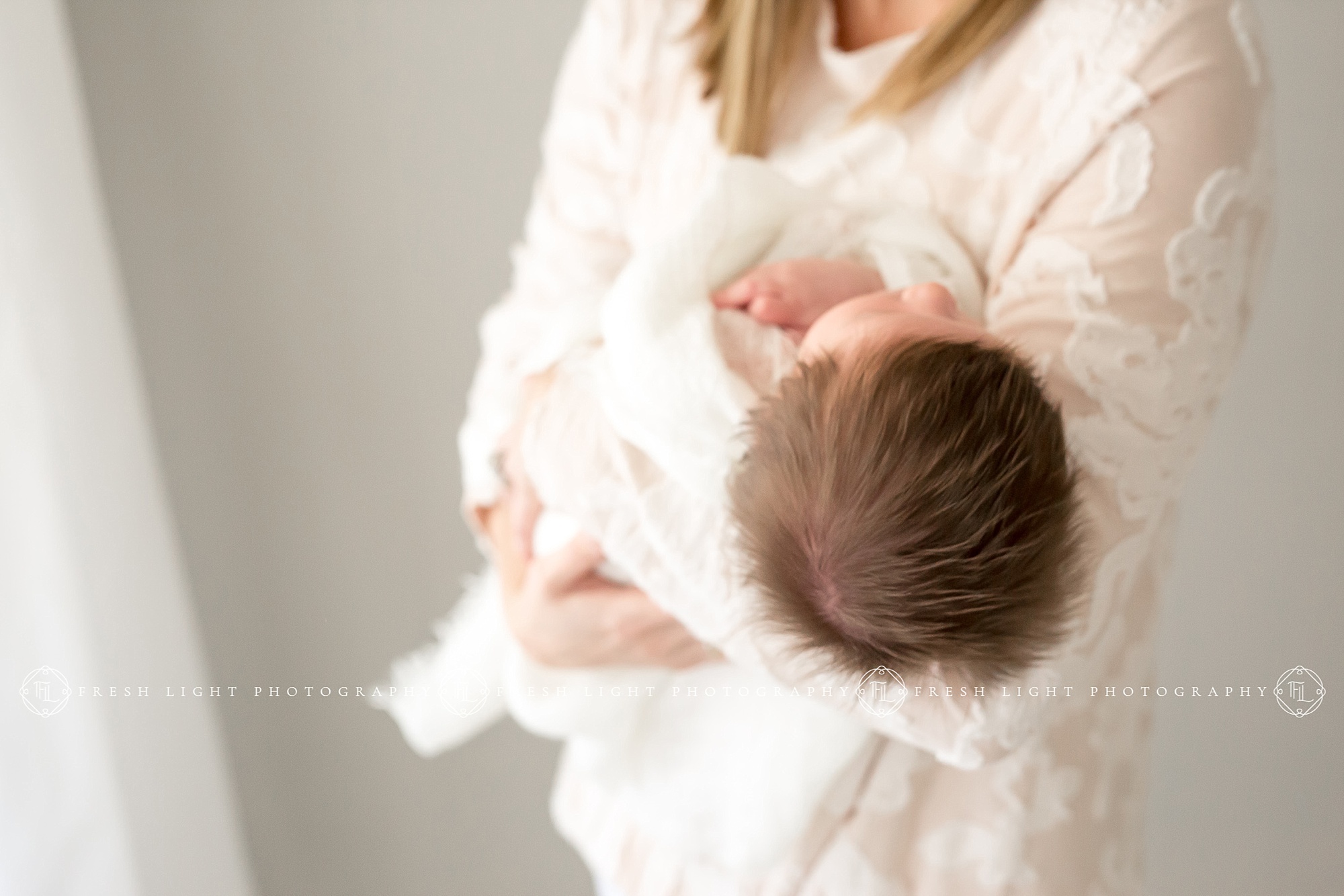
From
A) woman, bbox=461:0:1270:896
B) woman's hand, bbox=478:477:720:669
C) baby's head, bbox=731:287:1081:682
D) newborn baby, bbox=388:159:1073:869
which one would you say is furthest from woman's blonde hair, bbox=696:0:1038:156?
woman's hand, bbox=478:477:720:669

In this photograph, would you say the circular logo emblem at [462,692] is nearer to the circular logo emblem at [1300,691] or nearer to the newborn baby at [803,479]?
the newborn baby at [803,479]

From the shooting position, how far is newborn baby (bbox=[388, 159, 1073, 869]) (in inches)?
22.1

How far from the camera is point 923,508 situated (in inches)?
22.1

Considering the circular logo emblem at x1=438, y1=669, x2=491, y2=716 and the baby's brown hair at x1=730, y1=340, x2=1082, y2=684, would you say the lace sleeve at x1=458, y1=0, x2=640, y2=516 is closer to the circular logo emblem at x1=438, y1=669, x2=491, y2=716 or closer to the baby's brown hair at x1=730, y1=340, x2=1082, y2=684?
the circular logo emblem at x1=438, y1=669, x2=491, y2=716

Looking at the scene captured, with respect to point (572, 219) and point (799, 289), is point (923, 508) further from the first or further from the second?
point (572, 219)

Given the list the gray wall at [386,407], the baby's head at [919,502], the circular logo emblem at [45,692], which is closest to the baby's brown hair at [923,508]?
the baby's head at [919,502]

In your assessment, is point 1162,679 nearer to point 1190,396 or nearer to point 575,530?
point 1190,396

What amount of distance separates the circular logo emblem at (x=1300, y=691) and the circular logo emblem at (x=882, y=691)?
1049 mm

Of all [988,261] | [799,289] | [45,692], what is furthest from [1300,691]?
[45,692]

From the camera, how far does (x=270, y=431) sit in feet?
4.32

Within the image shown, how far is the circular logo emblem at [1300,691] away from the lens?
1.37 metres

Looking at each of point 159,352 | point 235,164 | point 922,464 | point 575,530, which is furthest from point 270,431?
point 922,464

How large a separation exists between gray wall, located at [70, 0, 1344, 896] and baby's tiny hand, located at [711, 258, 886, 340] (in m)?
0.70

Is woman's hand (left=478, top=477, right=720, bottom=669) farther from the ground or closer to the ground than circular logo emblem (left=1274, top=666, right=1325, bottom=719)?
farther from the ground
